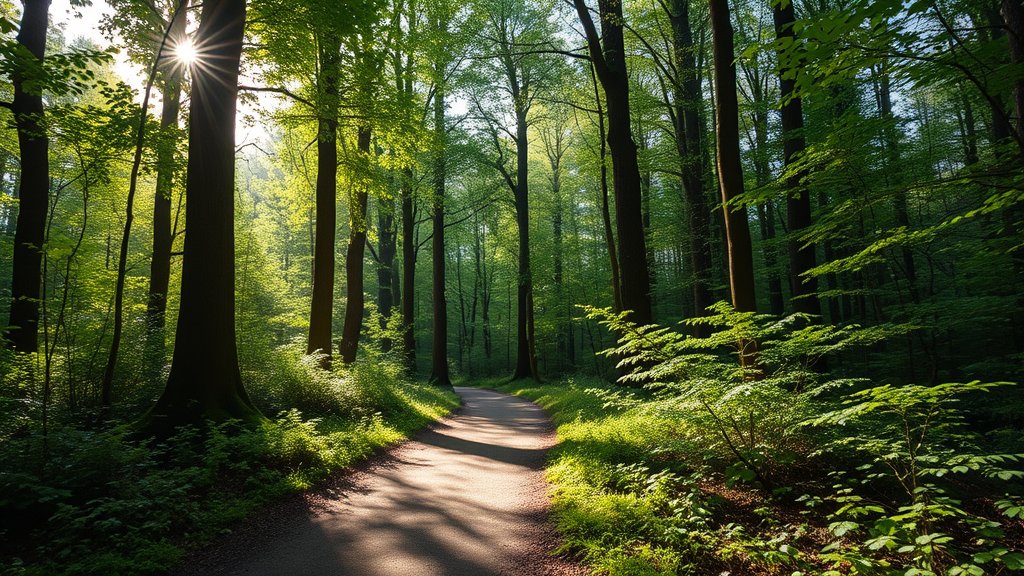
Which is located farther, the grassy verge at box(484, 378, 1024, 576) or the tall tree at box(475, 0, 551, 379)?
the tall tree at box(475, 0, 551, 379)

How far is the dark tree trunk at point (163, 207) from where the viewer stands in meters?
8.18

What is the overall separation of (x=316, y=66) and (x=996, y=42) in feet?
37.0

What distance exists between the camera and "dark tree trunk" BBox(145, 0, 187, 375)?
8.18 meters

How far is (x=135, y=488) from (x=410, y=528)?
2.69 meters

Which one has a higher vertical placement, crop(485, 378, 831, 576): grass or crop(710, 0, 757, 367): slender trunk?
crop(710, 0, 757, 367): slender trunk

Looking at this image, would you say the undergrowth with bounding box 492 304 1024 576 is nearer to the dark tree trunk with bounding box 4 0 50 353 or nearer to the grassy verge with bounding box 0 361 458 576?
the grassy verge with bounding box 0 361 458 576

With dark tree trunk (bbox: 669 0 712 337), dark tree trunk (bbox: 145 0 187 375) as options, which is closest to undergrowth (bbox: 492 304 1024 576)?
dark tree trunk (bbox: 145 0 187 375)

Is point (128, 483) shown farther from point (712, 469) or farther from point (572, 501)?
point (712, 469)

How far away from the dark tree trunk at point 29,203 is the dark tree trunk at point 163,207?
1.69 metres

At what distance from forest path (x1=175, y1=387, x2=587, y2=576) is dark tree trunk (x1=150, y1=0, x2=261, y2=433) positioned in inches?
98.6

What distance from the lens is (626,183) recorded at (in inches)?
397

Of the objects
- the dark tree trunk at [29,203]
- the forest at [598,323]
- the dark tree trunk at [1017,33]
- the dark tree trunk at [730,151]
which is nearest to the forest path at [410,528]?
the forest at [598,323]

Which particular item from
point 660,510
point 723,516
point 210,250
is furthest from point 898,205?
point 210,250

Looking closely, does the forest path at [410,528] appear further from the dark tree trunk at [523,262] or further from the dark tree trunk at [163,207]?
the dark tree trunk at [523,262]
